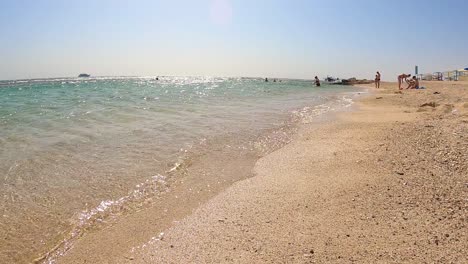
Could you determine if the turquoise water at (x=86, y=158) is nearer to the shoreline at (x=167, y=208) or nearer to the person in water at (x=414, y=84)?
the shoreline at (x=167, y=208)

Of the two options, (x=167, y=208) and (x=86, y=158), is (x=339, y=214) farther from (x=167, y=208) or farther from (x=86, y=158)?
(x=86, y=158)

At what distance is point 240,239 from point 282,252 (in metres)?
0.63

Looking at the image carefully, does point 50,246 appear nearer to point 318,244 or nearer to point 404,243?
point 318,244

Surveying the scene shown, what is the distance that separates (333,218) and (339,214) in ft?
0.49

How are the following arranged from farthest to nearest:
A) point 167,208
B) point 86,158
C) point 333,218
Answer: point 86,158 < point 167,208 < point 333,218

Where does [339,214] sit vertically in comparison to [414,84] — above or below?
below

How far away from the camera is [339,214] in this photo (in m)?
4.48

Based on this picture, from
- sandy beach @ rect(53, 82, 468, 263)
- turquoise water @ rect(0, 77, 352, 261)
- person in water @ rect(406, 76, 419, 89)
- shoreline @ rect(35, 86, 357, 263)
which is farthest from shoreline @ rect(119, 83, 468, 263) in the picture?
person in water @ rect(406, 76, 419, 89)

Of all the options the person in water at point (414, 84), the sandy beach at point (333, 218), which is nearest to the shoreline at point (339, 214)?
the sandy beach at point (333, 218)

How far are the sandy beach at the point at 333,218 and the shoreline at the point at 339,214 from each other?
0.04ft

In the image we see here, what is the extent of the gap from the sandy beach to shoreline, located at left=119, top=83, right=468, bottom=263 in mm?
12

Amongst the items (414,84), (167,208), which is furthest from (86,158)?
(414,84)

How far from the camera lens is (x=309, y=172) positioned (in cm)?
655

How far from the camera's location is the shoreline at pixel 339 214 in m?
3.58
